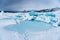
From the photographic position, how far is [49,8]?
65.7 inches

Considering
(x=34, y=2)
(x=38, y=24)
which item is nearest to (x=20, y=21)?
(x=38, y=24)

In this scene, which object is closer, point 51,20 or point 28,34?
point 28,34

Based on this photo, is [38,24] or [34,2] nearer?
[38,24]

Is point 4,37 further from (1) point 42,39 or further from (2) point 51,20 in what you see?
(2) point 51,20

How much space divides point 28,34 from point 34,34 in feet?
0.14

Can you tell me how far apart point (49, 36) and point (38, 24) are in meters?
0.26

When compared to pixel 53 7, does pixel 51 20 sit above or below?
below

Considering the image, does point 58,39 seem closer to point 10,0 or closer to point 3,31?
point 3,31

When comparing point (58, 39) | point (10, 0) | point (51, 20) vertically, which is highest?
point (10, 0)

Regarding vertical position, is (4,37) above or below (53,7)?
below

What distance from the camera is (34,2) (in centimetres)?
167

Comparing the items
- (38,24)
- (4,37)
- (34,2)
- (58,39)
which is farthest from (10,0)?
(58,39)

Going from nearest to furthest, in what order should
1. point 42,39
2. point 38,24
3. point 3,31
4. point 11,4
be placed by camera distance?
point 42,39, point 3,31, point 38,24, point 11,4

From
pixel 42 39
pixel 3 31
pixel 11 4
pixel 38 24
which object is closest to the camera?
pixel 42 39
